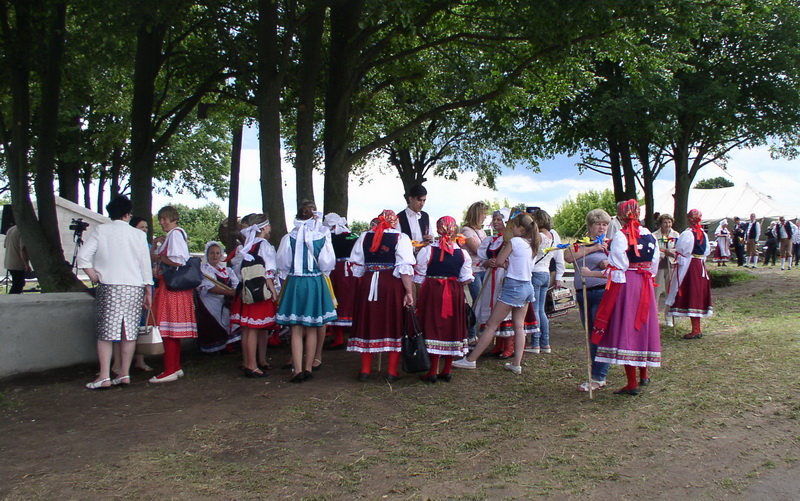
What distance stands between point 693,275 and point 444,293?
4.59 meters

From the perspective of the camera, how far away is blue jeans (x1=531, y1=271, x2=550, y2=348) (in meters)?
8.02

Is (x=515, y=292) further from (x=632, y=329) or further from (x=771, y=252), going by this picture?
(x=771, y=252)

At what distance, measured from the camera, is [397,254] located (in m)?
6.61

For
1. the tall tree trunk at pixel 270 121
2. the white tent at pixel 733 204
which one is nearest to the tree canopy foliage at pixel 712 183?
the white tent at pixel 733 204

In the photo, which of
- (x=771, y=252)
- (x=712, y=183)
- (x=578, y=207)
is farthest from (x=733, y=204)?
(x=712, y=183)

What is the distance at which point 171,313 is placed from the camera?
6.80 meters

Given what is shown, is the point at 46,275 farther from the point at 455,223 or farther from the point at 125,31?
the point at 455,223

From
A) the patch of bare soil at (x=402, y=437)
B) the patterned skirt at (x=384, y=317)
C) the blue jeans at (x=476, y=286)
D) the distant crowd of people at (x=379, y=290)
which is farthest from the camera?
the blue jeans at (x=476, y=286)

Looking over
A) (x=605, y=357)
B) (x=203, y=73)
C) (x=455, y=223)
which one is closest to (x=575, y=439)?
(x=605, y=357)

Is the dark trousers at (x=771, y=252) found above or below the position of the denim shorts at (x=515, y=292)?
above

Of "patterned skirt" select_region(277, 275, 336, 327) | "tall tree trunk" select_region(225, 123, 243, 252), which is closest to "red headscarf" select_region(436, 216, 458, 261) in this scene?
"patterned skirt" select_region(277, 275, 336, 327)

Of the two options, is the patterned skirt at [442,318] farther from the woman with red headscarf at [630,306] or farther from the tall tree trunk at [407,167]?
the tall tree trunk at [407,167]

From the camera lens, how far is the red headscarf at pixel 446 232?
261 inches

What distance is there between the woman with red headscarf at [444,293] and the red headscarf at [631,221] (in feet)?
5.23
